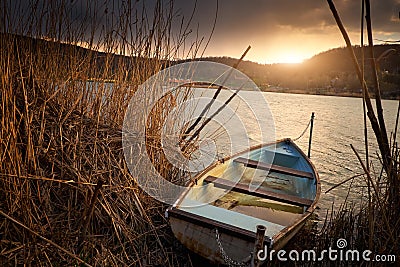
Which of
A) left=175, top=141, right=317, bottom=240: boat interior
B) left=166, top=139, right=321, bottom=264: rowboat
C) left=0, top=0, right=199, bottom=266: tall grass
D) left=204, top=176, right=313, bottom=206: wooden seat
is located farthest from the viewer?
left=204, top=176, right=313, bottom=206: wooden seat

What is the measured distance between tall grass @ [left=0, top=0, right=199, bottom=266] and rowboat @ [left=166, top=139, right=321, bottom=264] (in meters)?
0.32

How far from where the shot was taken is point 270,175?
13.5 feet

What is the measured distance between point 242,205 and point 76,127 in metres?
1.77

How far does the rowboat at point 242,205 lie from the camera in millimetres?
2193

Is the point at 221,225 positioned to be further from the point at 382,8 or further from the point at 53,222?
the point at 382,8

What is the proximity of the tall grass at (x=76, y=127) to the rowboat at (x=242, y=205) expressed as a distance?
1.06 ft

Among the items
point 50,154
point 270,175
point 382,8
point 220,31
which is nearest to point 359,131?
point 270,175

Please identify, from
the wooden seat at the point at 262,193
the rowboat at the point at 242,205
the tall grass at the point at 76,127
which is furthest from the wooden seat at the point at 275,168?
the tall grass at the point at 76,127

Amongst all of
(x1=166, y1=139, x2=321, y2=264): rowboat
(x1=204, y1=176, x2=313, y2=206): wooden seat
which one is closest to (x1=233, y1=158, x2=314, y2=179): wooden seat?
(x1=166, y1=139, x2=321, y2=264): rowboat

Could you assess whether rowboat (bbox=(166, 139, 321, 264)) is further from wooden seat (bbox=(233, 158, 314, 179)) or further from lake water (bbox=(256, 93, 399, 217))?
lake water (bbox=(256, 93, 399, 217))

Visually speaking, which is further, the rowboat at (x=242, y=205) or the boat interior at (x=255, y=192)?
the boat interior at (x=255, y=192)

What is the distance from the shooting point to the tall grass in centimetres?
196

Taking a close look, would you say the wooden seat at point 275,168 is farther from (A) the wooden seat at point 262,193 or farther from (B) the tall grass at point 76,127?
(B) the tall grass at point 76,127

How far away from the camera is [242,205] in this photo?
3273mm
